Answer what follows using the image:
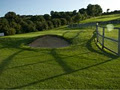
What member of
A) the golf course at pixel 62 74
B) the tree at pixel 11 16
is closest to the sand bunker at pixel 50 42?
the golf course at pixel 62 74

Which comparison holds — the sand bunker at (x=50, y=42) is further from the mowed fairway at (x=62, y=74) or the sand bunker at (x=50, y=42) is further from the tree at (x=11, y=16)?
the tree at (x=11, y=16)

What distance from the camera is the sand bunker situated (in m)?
10.8

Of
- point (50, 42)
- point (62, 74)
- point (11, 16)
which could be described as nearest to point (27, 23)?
point (11, 16)

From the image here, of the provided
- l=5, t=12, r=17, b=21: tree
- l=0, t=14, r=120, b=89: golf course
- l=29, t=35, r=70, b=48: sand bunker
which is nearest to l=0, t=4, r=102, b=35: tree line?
l=5, t=12, r=17, b=21: tree

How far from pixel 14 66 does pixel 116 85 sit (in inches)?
175

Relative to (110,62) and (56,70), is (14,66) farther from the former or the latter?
(110,62)

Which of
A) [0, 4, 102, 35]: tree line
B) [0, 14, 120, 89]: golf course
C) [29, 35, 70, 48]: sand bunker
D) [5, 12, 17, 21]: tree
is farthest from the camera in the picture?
[5, 12, 17, 21]: tree

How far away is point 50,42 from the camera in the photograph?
11.4 m

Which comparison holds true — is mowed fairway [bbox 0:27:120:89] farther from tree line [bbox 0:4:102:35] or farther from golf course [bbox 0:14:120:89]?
tree line [bbox 0:4:102:35]

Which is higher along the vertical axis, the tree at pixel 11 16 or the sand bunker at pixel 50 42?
the tree at pixel 11 16

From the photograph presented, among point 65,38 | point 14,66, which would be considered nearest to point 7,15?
point 65,38

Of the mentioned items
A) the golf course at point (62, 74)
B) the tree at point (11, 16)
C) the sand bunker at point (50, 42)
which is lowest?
the golf course at point (62, 74)

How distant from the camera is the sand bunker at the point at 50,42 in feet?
35.4

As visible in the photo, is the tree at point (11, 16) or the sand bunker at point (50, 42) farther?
the tree at point (11, 16)
